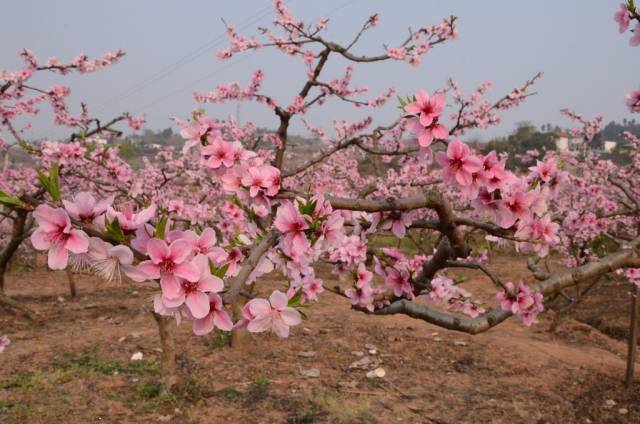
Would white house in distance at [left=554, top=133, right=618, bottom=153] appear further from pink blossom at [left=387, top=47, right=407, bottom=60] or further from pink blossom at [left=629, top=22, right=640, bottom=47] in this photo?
pink blossom at [left=629, top=22, right=640, bottom=47]

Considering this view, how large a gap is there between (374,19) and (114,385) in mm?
5568

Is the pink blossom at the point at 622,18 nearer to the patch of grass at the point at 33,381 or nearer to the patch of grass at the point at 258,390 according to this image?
the patch of grass at the point at 258,390

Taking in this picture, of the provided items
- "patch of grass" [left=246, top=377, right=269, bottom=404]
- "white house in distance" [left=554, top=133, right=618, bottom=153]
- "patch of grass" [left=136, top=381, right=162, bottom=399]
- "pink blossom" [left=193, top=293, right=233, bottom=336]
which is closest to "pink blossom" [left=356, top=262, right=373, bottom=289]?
"pink blossom" [left=193, top=293, right=233, bottom=336]

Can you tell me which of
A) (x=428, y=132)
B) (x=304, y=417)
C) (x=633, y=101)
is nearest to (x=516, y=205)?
(x=428, y=132)

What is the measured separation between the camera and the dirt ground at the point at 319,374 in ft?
14.1

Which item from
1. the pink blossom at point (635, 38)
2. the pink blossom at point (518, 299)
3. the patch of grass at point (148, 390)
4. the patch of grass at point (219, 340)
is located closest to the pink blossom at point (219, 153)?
the pink blossom at point (518, 299)

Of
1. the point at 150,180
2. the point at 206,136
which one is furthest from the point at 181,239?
the point at 150,180

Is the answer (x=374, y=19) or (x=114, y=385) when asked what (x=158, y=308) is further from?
(x=374, y=19)

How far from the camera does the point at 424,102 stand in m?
1.55

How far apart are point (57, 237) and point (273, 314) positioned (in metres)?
0.61

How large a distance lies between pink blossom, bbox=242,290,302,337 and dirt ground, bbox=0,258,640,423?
3003 millimetres

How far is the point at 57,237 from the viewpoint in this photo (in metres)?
1.16

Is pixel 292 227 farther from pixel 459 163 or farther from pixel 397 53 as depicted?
pixel 397 53

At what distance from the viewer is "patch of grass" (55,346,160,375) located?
503 centimetres
